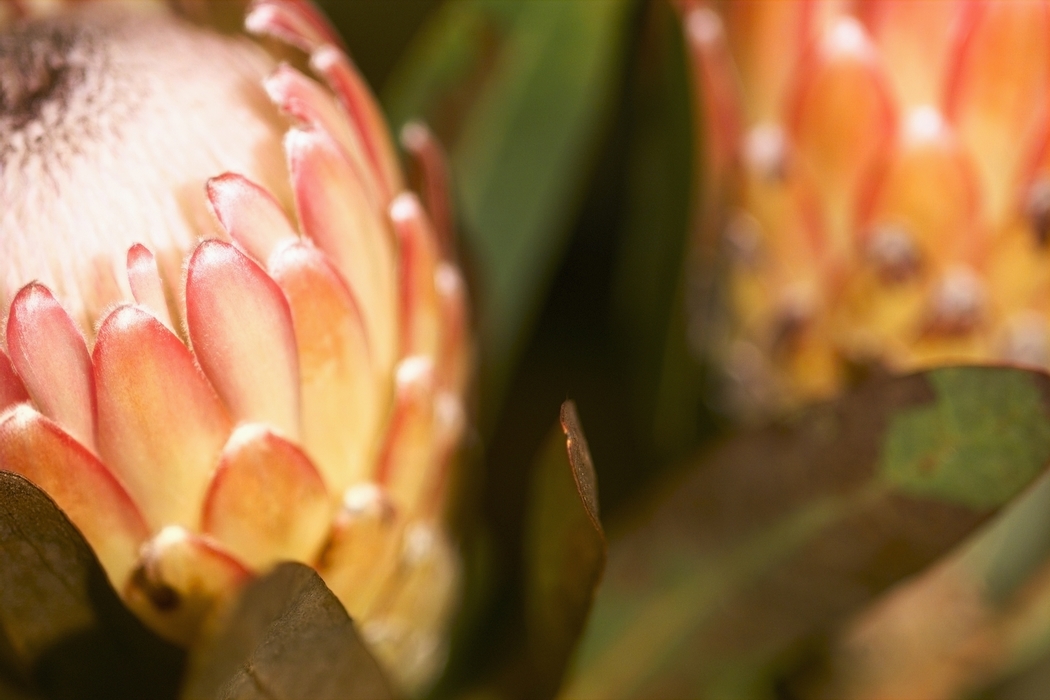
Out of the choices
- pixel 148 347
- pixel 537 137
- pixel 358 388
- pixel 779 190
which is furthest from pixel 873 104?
pixel 148 347

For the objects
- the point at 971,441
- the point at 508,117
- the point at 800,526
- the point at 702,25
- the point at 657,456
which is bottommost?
the point at 657,456

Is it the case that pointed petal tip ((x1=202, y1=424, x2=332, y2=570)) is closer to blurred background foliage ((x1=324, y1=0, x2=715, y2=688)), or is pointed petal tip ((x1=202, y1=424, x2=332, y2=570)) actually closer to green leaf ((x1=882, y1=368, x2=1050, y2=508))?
blurred background foliage ((x1=324, y1=0, x2=715, y2=688))

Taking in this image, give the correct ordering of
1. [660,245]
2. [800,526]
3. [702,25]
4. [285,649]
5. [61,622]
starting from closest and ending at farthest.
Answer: [285,649]
[61,622]
[800,526]
[702,25]
[660,245]

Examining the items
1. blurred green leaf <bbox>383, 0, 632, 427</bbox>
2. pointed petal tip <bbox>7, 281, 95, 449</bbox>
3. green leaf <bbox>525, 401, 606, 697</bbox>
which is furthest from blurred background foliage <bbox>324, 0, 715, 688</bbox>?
pointed petal tip <bbox>7, 281, 95, 449</bbox>

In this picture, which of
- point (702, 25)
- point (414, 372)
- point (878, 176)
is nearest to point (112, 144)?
point (414, 372)

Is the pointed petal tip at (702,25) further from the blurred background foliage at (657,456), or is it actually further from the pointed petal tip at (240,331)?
the pointed petal tip at (240,331)

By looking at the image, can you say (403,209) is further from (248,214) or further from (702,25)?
(702,25)

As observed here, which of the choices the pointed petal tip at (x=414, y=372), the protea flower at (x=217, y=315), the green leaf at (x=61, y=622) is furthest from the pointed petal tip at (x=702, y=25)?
the green leaf at (x=61, y=622)
